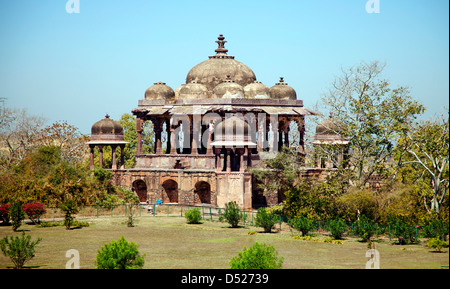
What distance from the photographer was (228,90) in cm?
4559

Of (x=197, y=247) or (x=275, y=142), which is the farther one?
(x=275, y=142)

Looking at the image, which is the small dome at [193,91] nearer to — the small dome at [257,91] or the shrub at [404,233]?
the small dome at [257,91]

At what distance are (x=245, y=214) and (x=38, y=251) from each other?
13.4 m

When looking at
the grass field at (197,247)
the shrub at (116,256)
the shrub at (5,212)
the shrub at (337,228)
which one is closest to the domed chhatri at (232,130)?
the grass field at (197,247)

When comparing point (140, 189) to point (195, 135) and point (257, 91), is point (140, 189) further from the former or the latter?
point (257, 91)

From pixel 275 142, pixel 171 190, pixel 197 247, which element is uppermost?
pixel 275 142

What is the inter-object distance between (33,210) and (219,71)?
18328 millimetres

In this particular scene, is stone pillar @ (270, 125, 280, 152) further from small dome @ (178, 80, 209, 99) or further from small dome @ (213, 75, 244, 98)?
small dome @ (178, 80, 209, 99)

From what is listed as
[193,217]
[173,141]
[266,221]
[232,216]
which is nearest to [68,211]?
[193,217]

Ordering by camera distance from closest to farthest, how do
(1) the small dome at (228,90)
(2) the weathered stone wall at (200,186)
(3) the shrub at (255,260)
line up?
(3) the shrub at (255,260) → (2) the weathered stone wall at (200,186) → (1) the small dome at (228,90)

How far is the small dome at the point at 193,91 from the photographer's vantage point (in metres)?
46.4

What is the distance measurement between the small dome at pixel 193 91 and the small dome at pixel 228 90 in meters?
0.89
